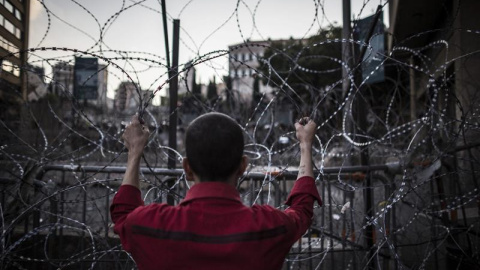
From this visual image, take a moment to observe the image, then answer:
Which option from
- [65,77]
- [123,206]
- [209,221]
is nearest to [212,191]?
[209,221]

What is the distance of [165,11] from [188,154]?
2640 millimetres

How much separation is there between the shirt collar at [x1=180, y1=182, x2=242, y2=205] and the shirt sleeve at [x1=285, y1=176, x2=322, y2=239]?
0.28m

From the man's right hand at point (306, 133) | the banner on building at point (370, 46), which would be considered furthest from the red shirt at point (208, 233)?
the banner on building at point (370, 46)

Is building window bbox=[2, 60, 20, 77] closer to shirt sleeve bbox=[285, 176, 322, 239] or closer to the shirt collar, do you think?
the shirt collar

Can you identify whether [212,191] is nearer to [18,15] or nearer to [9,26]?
[9,26]

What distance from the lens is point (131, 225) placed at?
1.41 m

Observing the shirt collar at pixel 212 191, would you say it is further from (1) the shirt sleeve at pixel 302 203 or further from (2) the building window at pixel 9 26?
(2) the building window at pixel 9 26

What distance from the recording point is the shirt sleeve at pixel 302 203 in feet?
5.12

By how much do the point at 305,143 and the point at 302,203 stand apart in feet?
1.31

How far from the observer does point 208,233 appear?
132cm

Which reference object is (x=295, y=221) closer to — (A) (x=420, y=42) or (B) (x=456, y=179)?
(B) (x=456, y=179)

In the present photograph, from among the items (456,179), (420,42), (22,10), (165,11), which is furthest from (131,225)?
(420,42)

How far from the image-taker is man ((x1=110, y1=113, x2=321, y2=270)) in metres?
1.32

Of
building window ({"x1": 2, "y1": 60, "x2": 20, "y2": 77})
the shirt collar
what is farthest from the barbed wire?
the shirt collar
